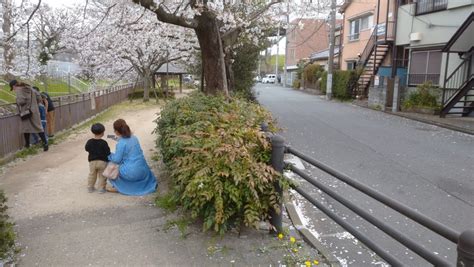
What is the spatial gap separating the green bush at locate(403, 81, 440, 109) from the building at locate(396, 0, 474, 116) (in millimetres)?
507

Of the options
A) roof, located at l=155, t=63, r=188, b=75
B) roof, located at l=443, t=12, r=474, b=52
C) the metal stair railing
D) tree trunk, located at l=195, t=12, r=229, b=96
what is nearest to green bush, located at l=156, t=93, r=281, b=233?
tree trunk, located at l=195, t=12, r=229, b=96

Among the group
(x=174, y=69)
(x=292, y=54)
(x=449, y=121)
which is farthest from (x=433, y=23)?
(x=292, y=54)

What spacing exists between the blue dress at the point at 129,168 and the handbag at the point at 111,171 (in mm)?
56

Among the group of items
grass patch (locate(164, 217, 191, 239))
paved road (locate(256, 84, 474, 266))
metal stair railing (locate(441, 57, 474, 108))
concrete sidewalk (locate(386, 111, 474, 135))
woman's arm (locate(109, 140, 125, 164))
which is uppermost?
metal stair railing (locate(441, 57, 474, 108))

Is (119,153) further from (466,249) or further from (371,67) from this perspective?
(371,67)

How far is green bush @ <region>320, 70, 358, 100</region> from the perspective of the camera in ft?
81.0

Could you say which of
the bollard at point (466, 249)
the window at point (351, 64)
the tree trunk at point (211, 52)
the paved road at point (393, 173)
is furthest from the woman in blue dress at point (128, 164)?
the window at point (351, 64)

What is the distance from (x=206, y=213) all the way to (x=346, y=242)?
1.74 m

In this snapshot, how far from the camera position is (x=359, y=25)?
28094 mm

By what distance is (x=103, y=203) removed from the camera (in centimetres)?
489

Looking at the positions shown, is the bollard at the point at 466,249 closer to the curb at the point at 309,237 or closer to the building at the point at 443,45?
the curb at the point at 309,237

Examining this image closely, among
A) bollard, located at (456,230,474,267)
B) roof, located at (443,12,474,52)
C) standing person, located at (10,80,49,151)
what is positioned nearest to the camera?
bollard, located at (456,230,474,267)

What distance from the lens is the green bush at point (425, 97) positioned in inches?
635

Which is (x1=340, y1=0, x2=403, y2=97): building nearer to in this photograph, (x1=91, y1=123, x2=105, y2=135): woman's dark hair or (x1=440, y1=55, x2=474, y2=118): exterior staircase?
(x1=440, y1=55, x2=474, y2=118): exterior staircase
